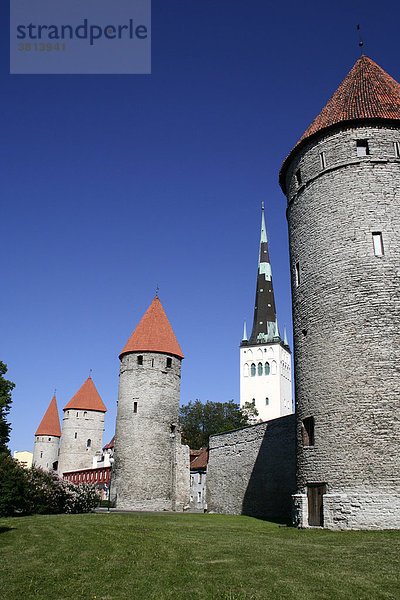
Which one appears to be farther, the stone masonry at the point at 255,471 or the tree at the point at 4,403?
the tree at the point at 4,403

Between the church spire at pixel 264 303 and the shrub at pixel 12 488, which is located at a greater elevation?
the church spire at pixel 264 303

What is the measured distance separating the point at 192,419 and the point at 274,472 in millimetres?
33112

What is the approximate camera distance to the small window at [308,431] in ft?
45.9

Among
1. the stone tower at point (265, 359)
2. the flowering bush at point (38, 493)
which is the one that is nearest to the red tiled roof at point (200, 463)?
the flowering bush at point (38, 493)

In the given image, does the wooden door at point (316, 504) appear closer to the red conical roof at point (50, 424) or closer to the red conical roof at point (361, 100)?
the red conical roof at point (361, 100)

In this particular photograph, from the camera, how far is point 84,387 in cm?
5097

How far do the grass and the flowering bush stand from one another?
6129mm

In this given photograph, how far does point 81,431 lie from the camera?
4850 cm

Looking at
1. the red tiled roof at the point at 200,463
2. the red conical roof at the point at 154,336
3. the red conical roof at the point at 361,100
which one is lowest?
the red tiled roof at the point at 200,463

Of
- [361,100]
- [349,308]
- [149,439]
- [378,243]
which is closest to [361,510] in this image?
[349,308]

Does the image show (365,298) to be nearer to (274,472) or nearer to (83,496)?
(274,472)

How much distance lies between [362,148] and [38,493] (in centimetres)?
1794

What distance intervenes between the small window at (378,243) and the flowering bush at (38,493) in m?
14.3

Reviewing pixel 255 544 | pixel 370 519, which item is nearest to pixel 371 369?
pixel 370 519
